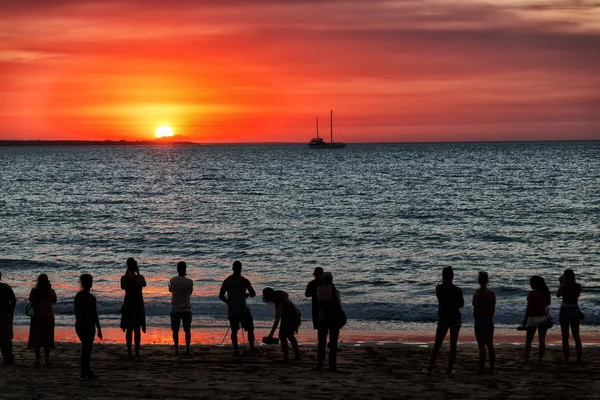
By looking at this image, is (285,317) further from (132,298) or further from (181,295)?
(132,298)

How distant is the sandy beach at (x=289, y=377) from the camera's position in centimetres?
1222

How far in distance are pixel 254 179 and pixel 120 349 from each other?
92.0m

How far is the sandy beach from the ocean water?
607 centimetres

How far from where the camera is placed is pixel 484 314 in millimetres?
14008

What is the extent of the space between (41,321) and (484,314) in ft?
26.1

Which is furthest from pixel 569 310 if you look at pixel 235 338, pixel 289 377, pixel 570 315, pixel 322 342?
pixel 235 338

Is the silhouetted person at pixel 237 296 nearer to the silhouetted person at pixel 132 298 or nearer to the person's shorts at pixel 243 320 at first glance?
the person's shorts at pixel 243 320

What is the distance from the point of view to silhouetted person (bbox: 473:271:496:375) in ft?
45.9

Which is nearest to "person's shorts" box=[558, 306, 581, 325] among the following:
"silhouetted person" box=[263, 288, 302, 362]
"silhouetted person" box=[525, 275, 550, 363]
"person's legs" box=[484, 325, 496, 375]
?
"silhouetted person" box=[525, 275, 550, 363]

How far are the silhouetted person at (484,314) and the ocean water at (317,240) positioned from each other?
7.84 m

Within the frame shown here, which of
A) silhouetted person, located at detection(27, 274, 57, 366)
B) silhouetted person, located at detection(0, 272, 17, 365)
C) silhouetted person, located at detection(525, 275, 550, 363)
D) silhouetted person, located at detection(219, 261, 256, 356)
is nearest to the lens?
silhouetted person, located at detection(0, 272, 17, 365)

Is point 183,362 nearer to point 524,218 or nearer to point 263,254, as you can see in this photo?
point 263,254

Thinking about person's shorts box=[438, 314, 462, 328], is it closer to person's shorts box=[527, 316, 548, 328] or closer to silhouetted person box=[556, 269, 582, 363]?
person's shorts box=[527, 316, 548, 328]

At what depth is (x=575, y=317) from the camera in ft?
50.3
